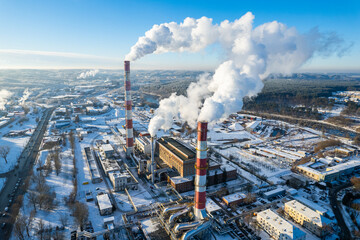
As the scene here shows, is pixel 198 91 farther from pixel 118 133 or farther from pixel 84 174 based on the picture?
pixel 118 133

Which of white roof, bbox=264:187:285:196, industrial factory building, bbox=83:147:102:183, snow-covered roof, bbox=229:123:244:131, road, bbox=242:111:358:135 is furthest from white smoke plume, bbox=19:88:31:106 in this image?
white roof, bbox=264:187:285:196

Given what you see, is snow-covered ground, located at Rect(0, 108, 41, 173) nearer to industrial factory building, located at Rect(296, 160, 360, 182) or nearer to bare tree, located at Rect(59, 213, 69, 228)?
bare tree, located at Rect(59, 213, 69, 228)

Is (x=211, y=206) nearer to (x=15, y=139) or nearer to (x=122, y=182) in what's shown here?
(x=122, y=182)

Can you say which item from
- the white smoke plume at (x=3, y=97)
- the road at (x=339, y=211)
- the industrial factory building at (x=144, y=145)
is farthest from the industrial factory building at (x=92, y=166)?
the white smoke plume at (x=3, y=97)

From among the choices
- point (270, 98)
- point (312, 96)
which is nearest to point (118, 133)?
point (270, 98)

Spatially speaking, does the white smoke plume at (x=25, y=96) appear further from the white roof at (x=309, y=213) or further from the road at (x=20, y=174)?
the white roof at (x=309, y=213)

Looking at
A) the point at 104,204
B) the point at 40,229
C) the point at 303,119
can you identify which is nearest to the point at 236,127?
the point at 303,119
